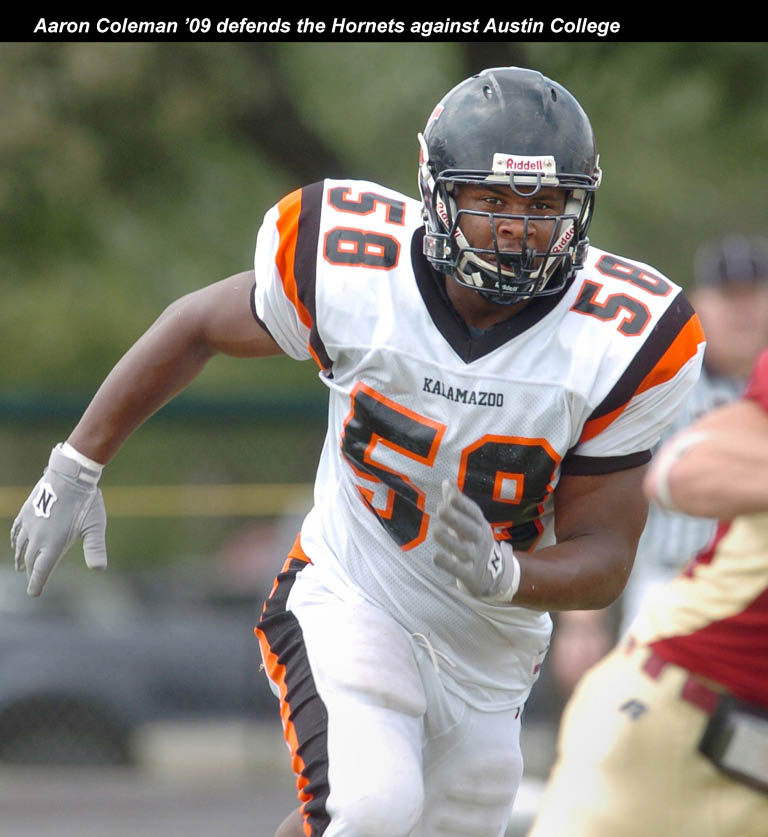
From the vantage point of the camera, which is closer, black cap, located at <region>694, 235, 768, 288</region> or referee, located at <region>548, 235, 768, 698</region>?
referee, located at <region>548, 235, 768, 698</region>

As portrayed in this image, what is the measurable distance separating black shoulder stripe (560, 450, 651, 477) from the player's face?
463 mm

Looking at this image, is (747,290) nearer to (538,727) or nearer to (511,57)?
(538,727)

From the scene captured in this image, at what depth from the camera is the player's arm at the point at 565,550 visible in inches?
116

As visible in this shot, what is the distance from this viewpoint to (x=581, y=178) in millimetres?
3322

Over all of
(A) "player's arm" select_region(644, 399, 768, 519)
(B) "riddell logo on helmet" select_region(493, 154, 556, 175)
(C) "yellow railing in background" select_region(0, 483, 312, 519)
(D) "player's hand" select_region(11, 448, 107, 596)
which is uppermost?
(B) "riddell logo on helmet" select_region(493, 154, 556, 175)

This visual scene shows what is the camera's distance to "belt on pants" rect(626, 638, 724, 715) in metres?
2.86

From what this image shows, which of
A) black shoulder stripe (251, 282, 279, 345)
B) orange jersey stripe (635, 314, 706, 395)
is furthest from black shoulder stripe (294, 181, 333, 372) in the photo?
orange jersey stripe (635, 314, 706, 395)

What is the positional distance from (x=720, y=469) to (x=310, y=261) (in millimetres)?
1257

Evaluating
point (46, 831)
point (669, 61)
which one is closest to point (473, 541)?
point (46, 831)

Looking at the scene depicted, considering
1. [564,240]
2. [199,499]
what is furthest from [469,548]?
[199,499]

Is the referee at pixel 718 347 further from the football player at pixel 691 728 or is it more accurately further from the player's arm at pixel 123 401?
the football player at pixel 691 728

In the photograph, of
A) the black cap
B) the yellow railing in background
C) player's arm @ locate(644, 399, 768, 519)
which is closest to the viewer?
player's arm @ locate(644, 399, 768, 519)

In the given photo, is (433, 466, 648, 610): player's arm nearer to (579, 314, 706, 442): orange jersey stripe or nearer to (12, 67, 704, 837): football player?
(12, 67, 704, 837): football player

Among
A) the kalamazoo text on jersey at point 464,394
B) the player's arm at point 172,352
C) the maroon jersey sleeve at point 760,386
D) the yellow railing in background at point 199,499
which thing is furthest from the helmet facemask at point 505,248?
the yellow railing in background at point 199,499
